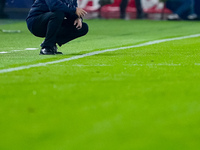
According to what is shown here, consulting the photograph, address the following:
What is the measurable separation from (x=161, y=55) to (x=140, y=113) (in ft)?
16.1

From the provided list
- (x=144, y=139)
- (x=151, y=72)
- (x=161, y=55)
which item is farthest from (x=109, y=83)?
(x=161, y=55)

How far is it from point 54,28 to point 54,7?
0.92 feet

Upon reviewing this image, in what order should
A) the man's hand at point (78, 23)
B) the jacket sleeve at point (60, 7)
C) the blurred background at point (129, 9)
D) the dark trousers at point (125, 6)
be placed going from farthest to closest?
1. the dark trousers at point (125, 6)
2. the blurred background at point (129, 9)
3. the man's hand at point (78, 23)
4. the jacket sleeve at point (60, 7)

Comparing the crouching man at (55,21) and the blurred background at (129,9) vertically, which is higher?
the crouching man at (55,21)

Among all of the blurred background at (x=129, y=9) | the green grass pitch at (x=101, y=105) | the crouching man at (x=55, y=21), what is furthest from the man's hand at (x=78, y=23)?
the blurred background at (x=129, y=9)

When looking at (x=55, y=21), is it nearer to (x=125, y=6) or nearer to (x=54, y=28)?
(x=54, y=28)

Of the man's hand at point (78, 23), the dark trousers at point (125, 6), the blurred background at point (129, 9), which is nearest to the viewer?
the man's hand at point (78, 23)

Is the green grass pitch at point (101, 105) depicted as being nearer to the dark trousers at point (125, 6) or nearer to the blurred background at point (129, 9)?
the blurred background at point (129, 9)

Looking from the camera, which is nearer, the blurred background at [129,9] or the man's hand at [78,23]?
the man's hand at [78,23]

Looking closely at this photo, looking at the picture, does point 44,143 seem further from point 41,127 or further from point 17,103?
point 17,103

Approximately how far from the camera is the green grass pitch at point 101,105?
3.44 m

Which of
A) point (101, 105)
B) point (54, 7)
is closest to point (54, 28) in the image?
point (54, 7)

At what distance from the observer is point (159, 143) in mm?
3350

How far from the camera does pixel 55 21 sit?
8.85 metres
